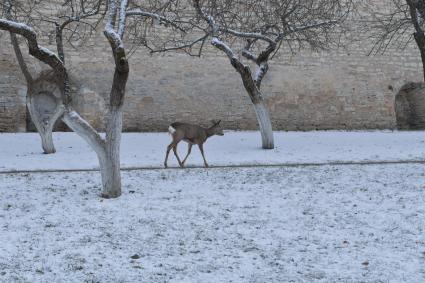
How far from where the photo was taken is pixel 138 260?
4574mm

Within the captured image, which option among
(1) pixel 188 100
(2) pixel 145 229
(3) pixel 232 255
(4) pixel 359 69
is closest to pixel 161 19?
(2) pixel 145 229

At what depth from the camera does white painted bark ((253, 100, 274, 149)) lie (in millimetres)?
11577

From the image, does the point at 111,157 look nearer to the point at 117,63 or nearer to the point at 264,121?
the point at 117,63

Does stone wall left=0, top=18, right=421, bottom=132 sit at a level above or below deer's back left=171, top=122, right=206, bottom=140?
above

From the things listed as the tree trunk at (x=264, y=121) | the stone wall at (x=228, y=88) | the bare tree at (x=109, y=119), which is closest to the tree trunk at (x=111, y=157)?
the bare tree at (x=109, y=119)

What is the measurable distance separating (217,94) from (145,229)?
1122 cm

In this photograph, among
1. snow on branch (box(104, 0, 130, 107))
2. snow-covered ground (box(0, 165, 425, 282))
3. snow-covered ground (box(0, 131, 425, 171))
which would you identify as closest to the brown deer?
snow-covered ground (box(0, 131, 425, 171))

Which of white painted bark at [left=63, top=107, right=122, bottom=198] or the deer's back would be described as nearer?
white painted bark at [left=63, top=107, right=122, bottom=198]

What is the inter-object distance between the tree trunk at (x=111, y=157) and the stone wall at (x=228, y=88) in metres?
8.78

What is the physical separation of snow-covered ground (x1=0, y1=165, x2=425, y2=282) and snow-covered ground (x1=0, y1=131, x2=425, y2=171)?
5.56 ft

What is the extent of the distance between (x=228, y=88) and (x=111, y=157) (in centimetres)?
1021

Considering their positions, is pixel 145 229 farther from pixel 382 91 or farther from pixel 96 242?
pixel 382 91

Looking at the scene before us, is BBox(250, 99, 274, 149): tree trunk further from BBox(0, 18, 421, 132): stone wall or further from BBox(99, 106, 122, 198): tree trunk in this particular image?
BBox(99, 106, 122, 198): tree trunk

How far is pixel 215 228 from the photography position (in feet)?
18.0
